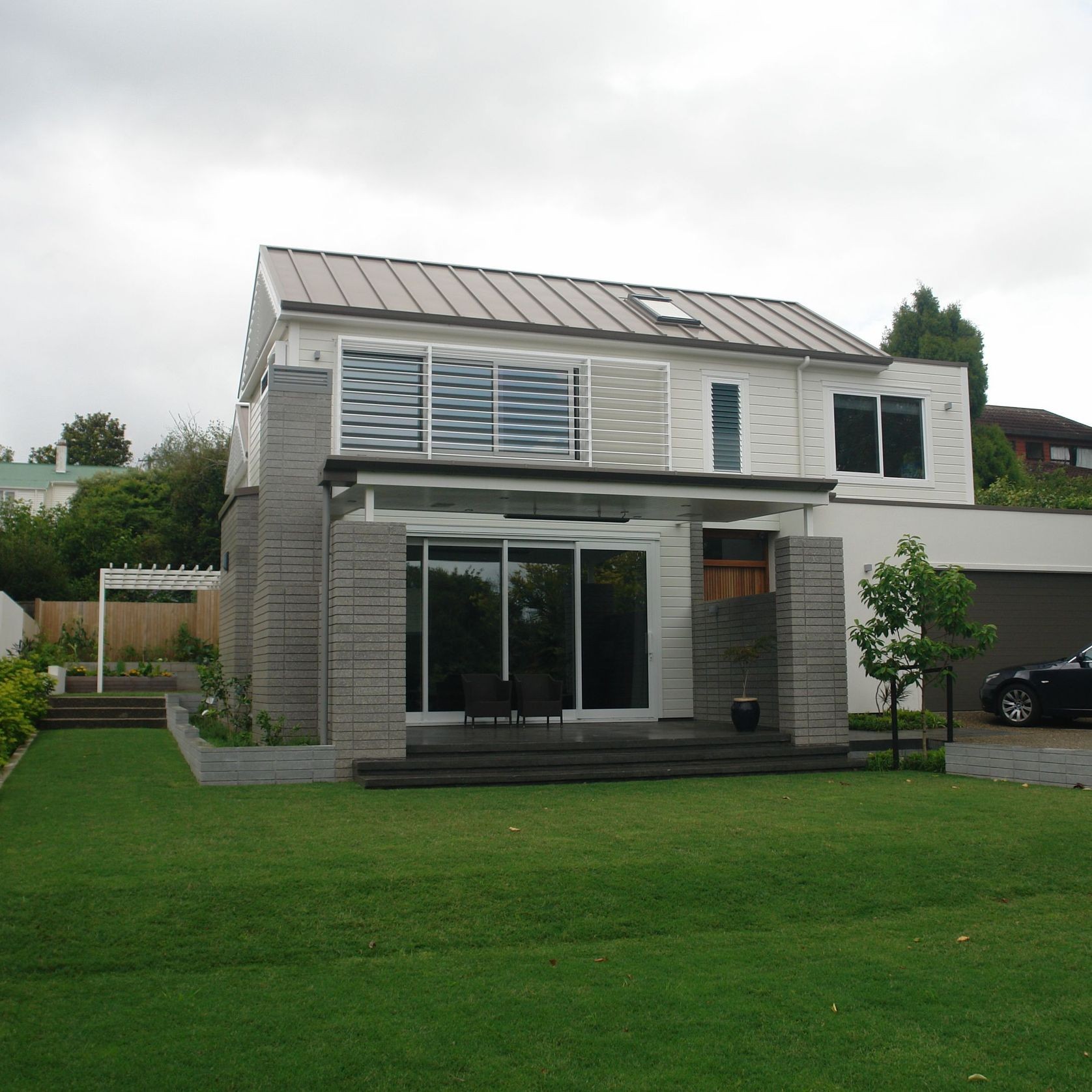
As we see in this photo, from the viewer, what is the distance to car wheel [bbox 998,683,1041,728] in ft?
47.8

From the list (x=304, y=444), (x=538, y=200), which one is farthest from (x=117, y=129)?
(x=538, y=200)

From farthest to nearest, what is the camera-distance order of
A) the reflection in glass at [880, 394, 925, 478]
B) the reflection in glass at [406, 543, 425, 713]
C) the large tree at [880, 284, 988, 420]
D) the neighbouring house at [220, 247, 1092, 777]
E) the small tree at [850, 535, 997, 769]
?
1. the large tree at [880, 284, 988, 420]
2. the reflection in glass at [880, 394, 925, 478]
3. the reflection in glass at [406, 543, 425, 713]
4. the small tree at [850, 535, 997, 769]
5. the neighbouring house at [220, 247, 1092, 777]

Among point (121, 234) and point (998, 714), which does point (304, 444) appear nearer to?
point (121, 234)

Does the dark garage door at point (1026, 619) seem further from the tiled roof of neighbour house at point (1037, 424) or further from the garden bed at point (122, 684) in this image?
the tiled roof of neighbour house at point (1037, 424)

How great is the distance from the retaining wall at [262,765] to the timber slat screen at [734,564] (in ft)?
24.1

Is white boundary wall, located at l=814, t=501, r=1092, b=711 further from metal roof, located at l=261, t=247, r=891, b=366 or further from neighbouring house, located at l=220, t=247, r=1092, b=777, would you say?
metal roof, located at l=261, t=247, r=891, b=366

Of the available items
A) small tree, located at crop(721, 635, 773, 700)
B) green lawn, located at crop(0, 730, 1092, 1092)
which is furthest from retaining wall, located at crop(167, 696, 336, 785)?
small tree, located at crop(721, 635, 773, 700)

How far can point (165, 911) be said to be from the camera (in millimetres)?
5652

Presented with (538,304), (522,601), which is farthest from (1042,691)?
(538,304)

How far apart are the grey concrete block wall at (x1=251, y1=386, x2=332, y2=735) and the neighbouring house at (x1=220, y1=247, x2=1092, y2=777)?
0.03 meters

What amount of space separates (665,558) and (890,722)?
12.0 ft

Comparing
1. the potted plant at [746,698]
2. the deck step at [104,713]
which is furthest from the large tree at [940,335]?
the deck step at [104,713]

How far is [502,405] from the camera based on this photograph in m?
14.6

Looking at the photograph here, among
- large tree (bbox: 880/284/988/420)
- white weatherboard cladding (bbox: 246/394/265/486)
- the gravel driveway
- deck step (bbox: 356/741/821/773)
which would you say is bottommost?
the gravel driveway
